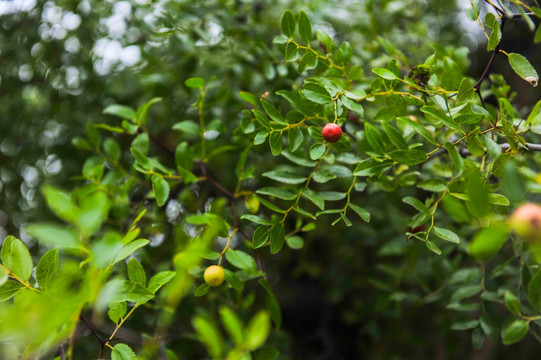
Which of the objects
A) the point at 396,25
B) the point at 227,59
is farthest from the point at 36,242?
the point at 396,25

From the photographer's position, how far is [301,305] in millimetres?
1414

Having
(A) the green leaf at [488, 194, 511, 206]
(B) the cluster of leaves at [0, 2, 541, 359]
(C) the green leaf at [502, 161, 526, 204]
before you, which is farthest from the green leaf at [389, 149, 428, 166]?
(C) the green leaf at [502, 161, 526, 204]

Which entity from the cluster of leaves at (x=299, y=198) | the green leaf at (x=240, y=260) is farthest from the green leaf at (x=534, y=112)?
the green leaf at (x=240, y=260)

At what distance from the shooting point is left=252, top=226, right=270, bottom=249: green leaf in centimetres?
68

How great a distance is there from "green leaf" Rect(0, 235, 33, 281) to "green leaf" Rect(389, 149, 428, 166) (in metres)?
0.50

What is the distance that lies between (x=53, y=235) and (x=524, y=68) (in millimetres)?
620

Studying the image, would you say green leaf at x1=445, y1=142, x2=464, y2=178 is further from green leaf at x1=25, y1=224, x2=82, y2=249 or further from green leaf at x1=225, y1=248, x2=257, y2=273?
green leaf at x1=25, y1=224, x2=82, y2=249

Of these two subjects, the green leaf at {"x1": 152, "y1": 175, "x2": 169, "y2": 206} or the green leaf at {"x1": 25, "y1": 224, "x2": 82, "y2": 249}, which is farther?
the green leaf at {"x1": 152, "y1": 175, "x2": 169, "y2": 206}

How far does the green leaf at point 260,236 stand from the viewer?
0.68m

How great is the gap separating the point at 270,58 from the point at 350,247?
0.65 metres

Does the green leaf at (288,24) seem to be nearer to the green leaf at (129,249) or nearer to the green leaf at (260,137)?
the green leaf at (260,137)

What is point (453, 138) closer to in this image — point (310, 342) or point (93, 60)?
point (310, 342)

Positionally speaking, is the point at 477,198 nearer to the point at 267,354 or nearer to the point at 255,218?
the point at 255,218

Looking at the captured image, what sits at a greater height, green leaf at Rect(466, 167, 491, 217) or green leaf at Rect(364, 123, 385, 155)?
green leaf at Rect(466, 167, 491, 217)
